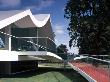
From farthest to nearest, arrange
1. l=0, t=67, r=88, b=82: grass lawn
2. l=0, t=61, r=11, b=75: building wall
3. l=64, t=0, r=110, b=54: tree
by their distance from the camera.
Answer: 1. l=64, t=0, r=110, b=54: tree
2. l=0, t=61, r=11, b=75: building wall
3. l=0, t=67, r=88, b=82: grass lawn

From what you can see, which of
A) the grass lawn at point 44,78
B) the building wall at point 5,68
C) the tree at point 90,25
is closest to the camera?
the grass lawn at point 44,78

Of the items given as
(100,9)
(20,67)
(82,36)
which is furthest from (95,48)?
(20,67)

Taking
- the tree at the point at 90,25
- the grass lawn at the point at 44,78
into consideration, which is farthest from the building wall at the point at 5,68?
the tree at the point at 90,25

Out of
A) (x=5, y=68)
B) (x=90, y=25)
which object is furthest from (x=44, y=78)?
(x=90, y=25)

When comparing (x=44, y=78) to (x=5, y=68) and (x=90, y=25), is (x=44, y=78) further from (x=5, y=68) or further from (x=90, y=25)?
(x=90, y=25)

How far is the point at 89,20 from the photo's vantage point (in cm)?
4475

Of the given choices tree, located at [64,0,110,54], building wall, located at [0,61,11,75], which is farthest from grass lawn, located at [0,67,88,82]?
tree, located at [64,0,110,54]

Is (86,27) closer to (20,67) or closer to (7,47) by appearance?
(20,67)

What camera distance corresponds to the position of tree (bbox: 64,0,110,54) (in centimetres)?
4406

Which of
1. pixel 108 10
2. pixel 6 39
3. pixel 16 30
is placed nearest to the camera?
pixel 6 39

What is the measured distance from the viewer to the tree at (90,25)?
4406 centimetres

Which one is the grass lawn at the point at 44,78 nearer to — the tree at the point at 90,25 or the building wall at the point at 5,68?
the building wall at the point at 5,68

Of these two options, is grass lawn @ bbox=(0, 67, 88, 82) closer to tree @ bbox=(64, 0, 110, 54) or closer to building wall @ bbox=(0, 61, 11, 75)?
building wall @ bbox=(0, 61, 11, 75)

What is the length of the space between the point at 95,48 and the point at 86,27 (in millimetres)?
3658
